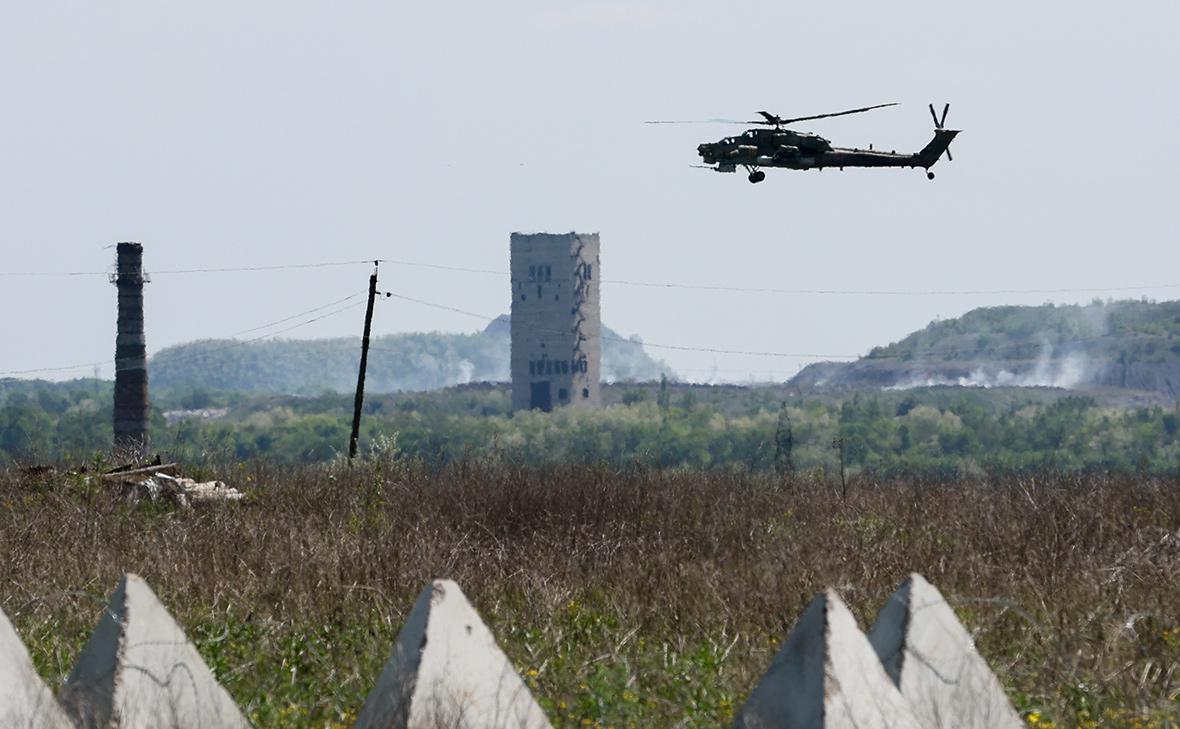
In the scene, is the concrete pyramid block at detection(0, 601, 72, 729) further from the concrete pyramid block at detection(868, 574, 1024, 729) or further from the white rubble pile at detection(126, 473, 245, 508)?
the white rubble pile at detection(126, 473, 245, 508)

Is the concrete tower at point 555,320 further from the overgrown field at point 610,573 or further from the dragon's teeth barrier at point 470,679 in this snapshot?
the dragon's teeth barrier at point 470,679

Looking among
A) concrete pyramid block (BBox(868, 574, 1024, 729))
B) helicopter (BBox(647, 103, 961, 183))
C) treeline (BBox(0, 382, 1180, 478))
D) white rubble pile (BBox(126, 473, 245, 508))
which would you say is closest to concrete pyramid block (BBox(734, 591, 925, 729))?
concrete pyramid block (BBox(868, 574, 1024, 729))

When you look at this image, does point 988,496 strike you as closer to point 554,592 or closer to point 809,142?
point 554,592

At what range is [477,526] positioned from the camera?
18.3m

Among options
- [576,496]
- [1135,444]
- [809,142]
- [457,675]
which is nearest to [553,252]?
[1135,444]

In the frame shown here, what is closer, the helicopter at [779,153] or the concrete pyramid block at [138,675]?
the concrete pyramid block at [138,675]

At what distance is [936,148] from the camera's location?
33500mm

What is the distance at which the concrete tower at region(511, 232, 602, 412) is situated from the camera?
178625 mm

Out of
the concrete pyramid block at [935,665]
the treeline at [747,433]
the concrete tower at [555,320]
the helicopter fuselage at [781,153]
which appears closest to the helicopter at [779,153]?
the helicopter fuselage at [781,153]

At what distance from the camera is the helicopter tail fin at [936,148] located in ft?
109

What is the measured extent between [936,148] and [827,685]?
28924 millimetres

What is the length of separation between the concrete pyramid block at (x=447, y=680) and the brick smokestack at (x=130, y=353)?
44.3 m

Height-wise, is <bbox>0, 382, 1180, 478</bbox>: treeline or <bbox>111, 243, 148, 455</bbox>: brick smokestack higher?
<bbox>111, 243, 148, 455</bbox>: brick smokestack

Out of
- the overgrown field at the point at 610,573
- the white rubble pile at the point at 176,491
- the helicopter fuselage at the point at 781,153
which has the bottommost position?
the overgrown field at the point at 610,573
